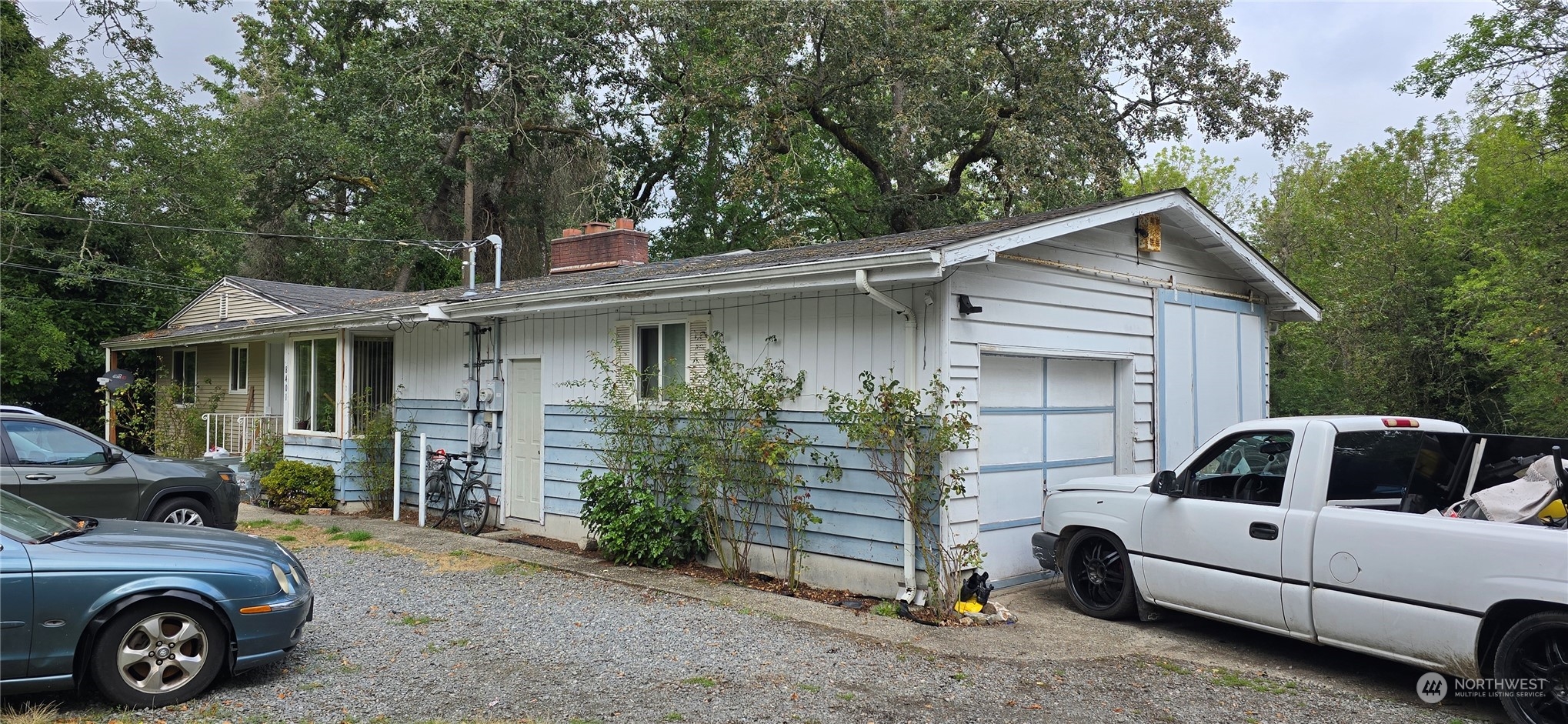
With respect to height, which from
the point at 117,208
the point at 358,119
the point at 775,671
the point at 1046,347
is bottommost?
the point at 775,671

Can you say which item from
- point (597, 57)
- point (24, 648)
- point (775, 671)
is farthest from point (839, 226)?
point (24, 648)

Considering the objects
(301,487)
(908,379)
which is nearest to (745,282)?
(908,379)

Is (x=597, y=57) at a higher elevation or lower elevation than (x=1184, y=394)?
higher

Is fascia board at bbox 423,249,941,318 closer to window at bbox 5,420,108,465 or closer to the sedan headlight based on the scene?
the sedan headlight

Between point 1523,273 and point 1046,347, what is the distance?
37.1ft

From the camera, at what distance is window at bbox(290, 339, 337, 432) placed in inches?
561

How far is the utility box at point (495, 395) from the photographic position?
1176cm

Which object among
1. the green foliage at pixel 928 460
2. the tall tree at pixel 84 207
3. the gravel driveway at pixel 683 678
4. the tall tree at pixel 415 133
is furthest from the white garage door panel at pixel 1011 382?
the tall tree at pixel 84 207

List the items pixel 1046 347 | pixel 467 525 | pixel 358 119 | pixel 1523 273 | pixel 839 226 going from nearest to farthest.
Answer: pixel 1046 347
pixel 467 525
pixel 1523 273
pixel 358 119
pixel 839 226

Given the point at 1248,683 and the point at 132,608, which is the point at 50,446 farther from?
the point at 1248,683

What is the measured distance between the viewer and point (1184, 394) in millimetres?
9969

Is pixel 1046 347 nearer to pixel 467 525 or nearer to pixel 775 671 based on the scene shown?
pixel 775 671

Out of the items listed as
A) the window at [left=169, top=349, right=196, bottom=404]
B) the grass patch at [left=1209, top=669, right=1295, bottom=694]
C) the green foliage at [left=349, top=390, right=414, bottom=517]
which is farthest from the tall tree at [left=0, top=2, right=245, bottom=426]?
the grass patch at [left=1209, top=669, right=1295, bottom=694]

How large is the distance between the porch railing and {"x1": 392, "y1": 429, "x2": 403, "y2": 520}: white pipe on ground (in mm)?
3501
